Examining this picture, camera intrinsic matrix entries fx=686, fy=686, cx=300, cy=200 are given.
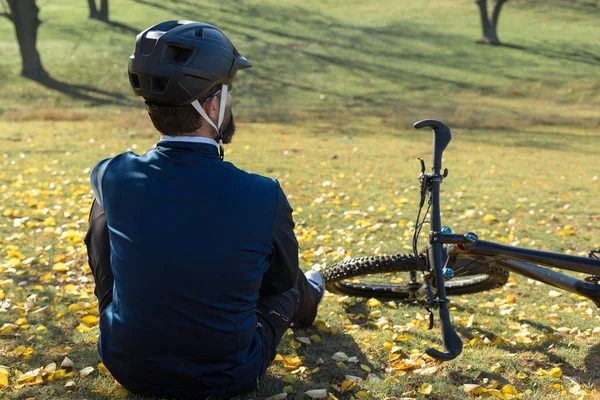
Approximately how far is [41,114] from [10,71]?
10.7m

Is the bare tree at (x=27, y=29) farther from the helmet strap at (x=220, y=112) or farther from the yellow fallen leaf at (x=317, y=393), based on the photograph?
the yellow fallen leaf at (x=317, y=393)

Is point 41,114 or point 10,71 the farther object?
point 10,71

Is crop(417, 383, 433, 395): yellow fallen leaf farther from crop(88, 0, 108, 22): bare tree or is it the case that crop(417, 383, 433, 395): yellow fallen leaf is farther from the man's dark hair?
crop(88, 0, 108, 22): bare tree

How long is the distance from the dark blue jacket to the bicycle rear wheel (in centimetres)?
166

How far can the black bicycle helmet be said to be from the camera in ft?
10.8

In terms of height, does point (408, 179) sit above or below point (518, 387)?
below

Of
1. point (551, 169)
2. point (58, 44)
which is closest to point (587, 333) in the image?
→ point (551, 169)

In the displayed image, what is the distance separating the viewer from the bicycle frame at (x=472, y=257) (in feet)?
13.0

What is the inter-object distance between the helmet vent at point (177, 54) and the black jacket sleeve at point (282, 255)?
802 millimetres

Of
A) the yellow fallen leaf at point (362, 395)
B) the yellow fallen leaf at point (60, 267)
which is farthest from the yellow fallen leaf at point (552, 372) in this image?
the yellow fallen leaf at point (60, 267)

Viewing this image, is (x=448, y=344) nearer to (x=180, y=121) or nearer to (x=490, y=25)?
(x=180, y=121)

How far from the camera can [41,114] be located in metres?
18.9

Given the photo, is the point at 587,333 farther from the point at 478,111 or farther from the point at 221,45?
the point at 478,111

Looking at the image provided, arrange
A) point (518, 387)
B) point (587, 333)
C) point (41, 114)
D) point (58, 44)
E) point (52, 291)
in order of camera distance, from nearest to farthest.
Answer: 1. point (518, 387)
2. point (587, 333)
3. point (52, 291)
4. point (41, 114)
5. point (58, 44)
